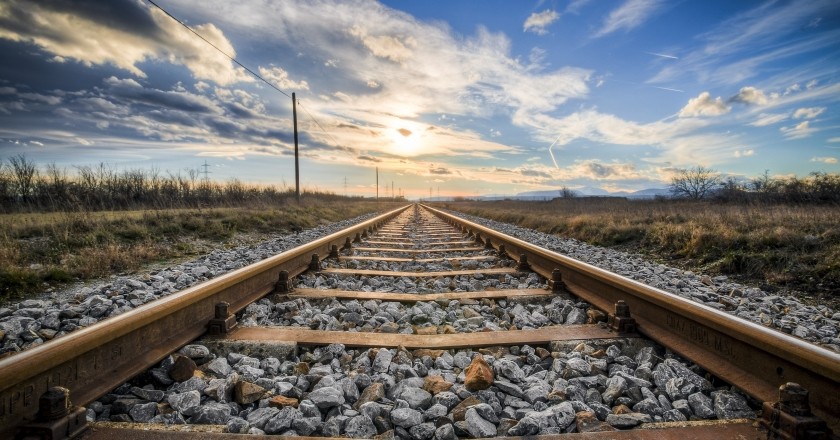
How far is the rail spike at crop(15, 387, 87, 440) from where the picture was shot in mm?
1415

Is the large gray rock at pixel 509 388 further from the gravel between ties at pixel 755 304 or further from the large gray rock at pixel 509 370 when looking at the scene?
the gravel between ties at pixel 755 304

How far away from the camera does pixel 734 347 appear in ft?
6.34

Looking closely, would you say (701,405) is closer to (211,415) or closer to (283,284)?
(211,415)

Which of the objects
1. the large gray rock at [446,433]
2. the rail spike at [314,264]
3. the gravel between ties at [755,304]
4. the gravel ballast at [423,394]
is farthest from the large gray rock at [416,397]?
the rail spike at [314,264]

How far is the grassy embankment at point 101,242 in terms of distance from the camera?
486 centimetres

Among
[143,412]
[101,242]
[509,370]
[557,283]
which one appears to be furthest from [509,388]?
[101,242]

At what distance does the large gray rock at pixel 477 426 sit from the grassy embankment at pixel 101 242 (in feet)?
15.8

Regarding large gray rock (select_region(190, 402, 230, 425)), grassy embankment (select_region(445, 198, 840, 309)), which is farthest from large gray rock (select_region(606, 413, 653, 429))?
grassy embankment (select_region(445, 198, 840, 309))

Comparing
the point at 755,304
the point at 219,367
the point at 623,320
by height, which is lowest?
the point at 755,304

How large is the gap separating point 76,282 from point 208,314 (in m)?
Answer: 3.50

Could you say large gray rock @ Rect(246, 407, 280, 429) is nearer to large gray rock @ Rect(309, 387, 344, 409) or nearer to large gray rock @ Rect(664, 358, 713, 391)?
large gray rock @ Rect(309, 387, 344, 409)

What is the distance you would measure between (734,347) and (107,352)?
2.83 meters

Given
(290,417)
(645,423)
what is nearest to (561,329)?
(645,423)

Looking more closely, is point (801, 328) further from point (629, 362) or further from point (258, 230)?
point (258, 230)
